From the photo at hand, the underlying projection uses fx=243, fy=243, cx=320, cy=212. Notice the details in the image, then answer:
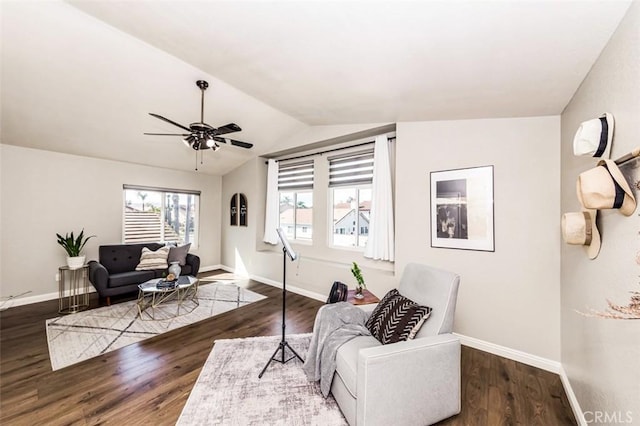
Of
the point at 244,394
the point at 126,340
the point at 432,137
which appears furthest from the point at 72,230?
the point at 432,137

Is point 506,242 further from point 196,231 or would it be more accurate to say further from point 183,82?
point 196,231

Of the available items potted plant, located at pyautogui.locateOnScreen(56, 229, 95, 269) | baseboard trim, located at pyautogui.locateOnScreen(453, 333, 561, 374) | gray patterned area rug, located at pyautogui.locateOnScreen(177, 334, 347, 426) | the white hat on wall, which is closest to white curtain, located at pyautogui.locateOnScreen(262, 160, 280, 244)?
gray patterned area rug, located at pyautogui.locateOnScreen(177, 334, 347, 426)

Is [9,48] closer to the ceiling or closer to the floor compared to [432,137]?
closer to the ceiling

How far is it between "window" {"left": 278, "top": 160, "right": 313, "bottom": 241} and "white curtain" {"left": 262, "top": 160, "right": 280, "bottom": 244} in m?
0.11

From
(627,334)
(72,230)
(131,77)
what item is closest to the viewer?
Result: (627,334)

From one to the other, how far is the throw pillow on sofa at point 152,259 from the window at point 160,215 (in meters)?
0.71

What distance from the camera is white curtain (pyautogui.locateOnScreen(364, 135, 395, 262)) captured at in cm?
343

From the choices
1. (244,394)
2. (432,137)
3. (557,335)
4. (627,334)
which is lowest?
(244,394)

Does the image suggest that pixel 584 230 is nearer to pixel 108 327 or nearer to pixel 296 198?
pixel 296 198

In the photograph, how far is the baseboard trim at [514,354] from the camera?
2266mm

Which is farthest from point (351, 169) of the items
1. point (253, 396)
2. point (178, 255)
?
point (178, 255)

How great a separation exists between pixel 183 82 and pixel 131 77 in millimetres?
506

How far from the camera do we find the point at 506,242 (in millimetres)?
2471

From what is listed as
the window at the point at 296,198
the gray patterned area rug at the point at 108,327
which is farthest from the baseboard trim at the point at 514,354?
the gray patterned area rug at the point at 108,327
